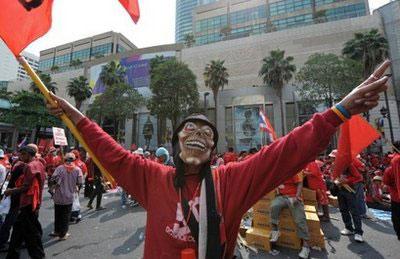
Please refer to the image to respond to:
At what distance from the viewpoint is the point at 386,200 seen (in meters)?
9.71

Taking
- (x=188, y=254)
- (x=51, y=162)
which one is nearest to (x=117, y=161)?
(x=188, y=254)

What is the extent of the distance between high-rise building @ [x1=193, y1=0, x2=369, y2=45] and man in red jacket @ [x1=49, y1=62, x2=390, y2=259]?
55.6m

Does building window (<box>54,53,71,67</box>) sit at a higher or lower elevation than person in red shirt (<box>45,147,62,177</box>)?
higher

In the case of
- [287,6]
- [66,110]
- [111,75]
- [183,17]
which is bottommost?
[66,110]

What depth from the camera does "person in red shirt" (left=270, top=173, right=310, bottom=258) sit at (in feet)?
17.1

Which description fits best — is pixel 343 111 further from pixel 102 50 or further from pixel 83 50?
pixel 83 50

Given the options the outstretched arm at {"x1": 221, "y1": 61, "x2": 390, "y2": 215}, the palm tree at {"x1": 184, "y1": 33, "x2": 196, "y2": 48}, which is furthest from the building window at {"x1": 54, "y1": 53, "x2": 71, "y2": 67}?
the outstretched arm at {"x1": 221, "y1": 61, "x2": 390, "y2": 215}

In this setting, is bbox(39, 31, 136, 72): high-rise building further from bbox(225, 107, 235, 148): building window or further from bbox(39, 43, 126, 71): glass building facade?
bbox(225, 107, 235, 148): building window

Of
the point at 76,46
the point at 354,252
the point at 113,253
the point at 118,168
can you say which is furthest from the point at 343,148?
the point at 76,46

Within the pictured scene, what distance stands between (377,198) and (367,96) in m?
10.3

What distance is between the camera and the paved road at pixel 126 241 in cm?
545

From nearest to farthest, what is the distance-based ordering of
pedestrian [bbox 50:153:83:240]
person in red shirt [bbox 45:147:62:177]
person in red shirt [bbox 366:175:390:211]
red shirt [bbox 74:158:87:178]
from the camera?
pedestrian [bbox 50:153:83:240] < red shirt [bbox 74:158:87:178] < person in red shirt [bbox 366:175:390:211] < person in red shirt [bbox 45:147:62:177]

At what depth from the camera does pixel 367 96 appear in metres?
1.44

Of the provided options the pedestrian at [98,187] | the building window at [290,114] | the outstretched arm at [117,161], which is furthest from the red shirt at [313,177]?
the building window at [290,114]
